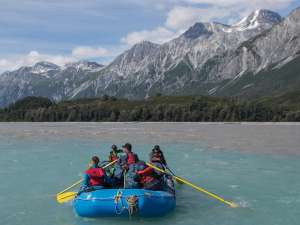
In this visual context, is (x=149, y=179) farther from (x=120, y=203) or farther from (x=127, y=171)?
(x=120, y=203)

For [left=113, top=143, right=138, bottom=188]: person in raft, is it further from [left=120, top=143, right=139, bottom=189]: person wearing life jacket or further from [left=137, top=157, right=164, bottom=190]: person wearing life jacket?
[left=137, top=157, right=164, bottom=190]: person wearing life jacket

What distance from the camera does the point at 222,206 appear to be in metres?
23.3

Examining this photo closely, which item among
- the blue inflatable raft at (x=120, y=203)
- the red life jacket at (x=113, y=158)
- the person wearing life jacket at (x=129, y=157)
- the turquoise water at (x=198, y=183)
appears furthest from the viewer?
the red life jacket at (x=113, y=158)

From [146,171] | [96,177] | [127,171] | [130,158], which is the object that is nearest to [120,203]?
[96,177]

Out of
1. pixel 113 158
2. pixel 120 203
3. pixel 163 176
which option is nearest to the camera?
pixel 120 203

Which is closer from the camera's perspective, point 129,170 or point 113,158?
point 129,170

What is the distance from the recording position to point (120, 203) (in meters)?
19.6

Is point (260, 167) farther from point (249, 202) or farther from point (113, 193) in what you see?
point (113, 193)

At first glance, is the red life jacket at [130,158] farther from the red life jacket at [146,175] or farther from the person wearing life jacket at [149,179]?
the red life jacket at [146,175]

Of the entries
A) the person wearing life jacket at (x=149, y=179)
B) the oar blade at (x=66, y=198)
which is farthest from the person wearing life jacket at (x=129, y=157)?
the oar blade at (x=66, y=198)

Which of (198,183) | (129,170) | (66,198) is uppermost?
(129,170)

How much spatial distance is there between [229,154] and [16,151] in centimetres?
2648

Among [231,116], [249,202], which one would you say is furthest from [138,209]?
[231,116]

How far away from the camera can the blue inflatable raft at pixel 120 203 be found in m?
19.6
